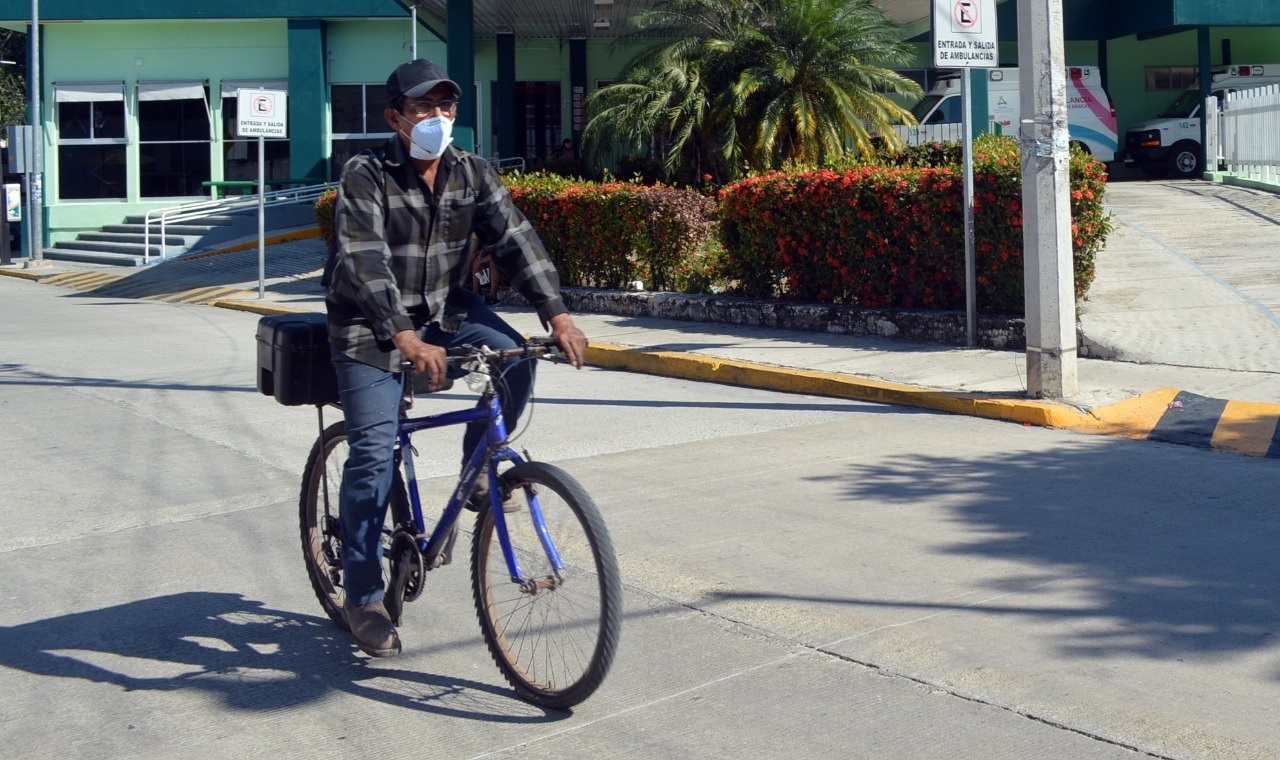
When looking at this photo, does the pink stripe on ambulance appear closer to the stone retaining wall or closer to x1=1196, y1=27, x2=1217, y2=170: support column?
x1=1196, y1=27, x2=1217, y2=170: support column

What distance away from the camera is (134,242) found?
99.5 feet

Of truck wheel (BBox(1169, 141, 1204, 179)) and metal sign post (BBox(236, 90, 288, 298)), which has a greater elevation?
truck wheel (BBox(1169, 141, 1204, 179))

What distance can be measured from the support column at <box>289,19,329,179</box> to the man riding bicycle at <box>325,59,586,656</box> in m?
28.5

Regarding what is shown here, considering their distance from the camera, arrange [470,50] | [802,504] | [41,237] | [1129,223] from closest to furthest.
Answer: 1. [802,504]
2. [1129,223]
3. [470,50]
4. [41,237]

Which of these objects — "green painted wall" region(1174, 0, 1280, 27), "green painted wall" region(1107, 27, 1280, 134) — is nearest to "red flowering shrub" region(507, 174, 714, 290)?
"green painted wall" region(1174, 0, 1280, 27)

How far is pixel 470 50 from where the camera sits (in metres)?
21.2

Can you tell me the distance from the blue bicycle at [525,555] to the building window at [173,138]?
30.1m

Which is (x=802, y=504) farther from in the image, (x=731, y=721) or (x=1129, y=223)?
(x=1129, y=223)

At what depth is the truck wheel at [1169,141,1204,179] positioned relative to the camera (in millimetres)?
28469

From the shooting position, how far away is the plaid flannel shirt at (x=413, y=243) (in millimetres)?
4254

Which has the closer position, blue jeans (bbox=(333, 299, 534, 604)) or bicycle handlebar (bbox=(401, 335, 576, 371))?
bicycle handlebar (bbox=(401, 335, 576, 371))

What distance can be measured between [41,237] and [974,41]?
27278 millimetres

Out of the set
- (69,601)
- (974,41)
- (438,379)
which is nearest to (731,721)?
(438,379)

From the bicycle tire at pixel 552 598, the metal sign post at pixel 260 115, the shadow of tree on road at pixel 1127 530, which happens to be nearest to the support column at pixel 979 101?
the metal sign post at pixel 260 115
